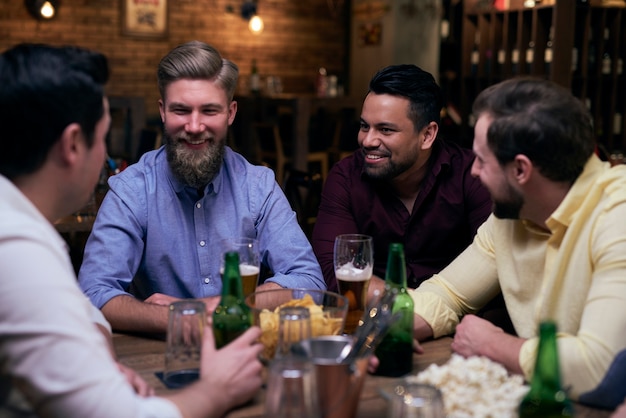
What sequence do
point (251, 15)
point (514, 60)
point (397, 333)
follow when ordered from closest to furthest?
point (397, 333) → point (514, 60) → point (251, 15)

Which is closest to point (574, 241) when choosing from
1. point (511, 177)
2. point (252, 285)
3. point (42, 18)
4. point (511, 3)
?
point (511, 177)

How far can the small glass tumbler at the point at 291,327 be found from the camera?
1.45m

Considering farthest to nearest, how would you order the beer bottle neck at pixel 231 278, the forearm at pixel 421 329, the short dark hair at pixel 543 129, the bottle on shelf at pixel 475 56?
the bottle on shelf at pixel 475 56, the forearm at pixel 421 329, the short dark hair at pixel 543 129, the beer bottle neck at pixel 231 278

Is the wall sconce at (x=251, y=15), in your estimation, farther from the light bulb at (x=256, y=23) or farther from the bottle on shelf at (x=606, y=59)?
the bottle on shelf at (x=606, y=59)

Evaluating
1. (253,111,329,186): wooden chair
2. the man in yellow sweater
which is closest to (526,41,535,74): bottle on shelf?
(253,111,329,186): wooden chair

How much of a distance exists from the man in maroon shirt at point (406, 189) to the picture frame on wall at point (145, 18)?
7354 millimetres

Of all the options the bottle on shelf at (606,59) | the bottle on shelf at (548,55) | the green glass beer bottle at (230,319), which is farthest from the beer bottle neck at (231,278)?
the bottle on shelf at (606,59)

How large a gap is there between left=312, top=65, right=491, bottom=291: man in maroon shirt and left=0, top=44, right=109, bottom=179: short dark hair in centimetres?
150

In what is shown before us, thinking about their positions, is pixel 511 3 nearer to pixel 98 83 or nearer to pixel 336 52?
pixel 336 52

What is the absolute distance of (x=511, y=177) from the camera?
1.81m

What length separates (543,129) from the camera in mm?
1748

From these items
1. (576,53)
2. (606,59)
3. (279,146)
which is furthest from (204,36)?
(606,59)

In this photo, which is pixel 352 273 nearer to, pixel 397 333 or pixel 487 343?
pixel 397 333

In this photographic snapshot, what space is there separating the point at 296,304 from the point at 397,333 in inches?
9.4
